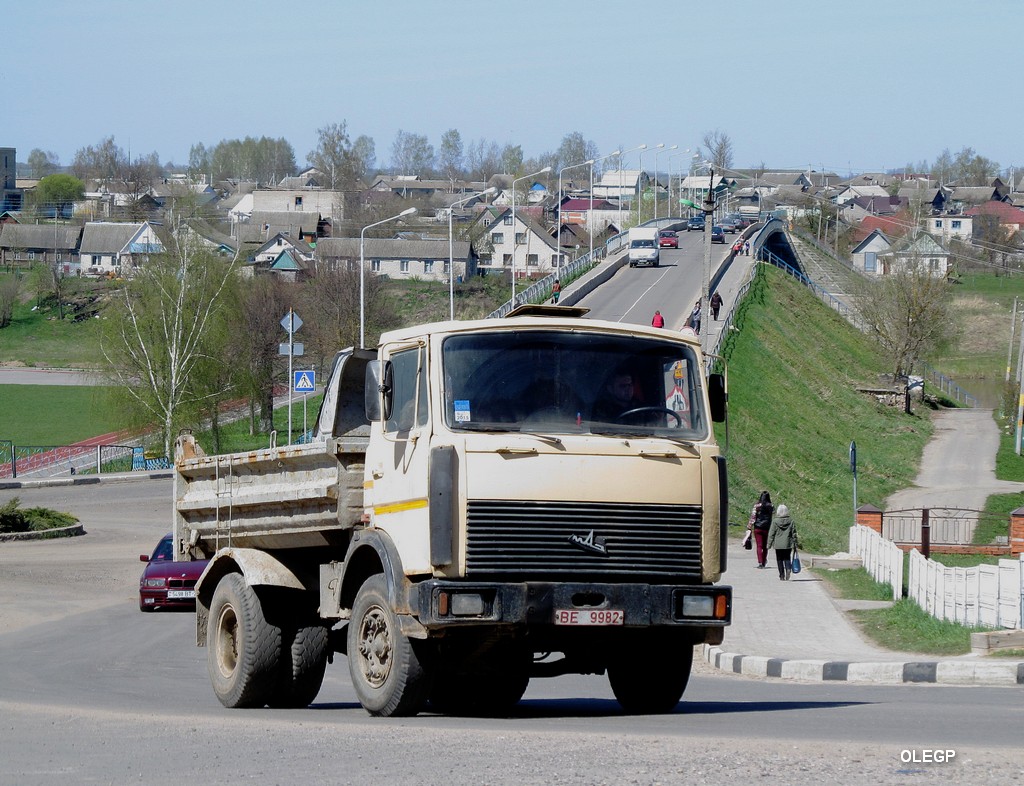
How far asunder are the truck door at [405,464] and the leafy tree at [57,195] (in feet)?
622

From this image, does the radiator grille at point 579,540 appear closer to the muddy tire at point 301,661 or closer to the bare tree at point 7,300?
the muddy tire at point 301,661

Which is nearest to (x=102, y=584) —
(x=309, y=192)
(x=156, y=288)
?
(x=156, y=288)

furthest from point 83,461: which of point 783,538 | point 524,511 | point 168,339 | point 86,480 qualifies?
point 524,511

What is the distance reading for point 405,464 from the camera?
30.3ft

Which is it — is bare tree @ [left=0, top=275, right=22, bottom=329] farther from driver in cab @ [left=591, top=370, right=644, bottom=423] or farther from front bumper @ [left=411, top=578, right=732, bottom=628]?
front bumper @ [left=411, top=578, right=732, bottom=628]

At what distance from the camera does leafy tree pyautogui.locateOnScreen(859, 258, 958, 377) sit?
80375 millimetres

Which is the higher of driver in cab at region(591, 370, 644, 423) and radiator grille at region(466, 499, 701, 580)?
driver in cab at region(591, 370, 644, 423)

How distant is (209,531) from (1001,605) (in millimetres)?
9763

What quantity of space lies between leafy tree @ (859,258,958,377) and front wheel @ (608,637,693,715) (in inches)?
2819

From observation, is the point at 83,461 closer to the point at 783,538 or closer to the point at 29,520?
the point at 29,520

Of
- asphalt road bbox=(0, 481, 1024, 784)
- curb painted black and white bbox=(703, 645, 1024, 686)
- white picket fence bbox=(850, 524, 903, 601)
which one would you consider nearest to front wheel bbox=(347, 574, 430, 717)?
asphalt road bbox=(0, 481, 1024, 784)

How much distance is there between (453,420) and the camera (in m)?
8.97

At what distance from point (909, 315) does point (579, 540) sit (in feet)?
251

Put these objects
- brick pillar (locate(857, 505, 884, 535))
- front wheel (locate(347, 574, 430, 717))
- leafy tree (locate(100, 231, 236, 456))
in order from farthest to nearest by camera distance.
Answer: leafy tree (locate(100, 231, 236, 456)) → brick pillar (locate(857, 505, 884, 535)) → front wheel (locate(347, 574, 430, 717))
